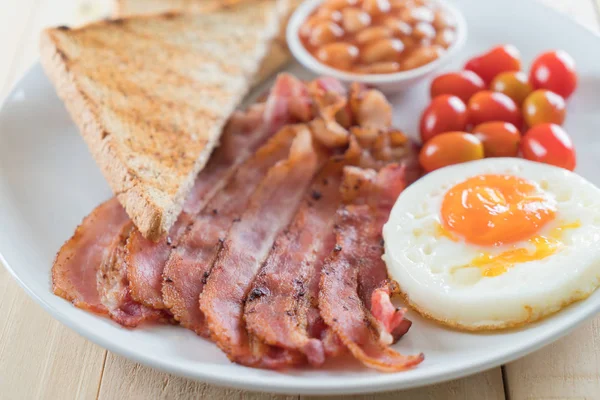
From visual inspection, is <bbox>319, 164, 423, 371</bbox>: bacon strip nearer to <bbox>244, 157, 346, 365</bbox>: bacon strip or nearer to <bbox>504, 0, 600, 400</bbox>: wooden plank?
<bbox>244, 157, 346, 365</bbox>: bacon strip

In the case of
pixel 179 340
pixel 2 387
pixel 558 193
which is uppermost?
pixel 558 193

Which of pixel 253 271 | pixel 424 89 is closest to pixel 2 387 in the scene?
pixel 253 271

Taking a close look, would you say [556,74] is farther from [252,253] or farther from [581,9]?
[252,253]

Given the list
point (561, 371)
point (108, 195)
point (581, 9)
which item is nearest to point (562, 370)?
point (561, 371)

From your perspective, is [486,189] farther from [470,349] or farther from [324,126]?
[324,126]

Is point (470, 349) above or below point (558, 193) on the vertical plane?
below

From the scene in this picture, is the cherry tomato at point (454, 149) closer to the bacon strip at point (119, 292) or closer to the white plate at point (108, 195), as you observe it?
the white plate at point (108, 195)
